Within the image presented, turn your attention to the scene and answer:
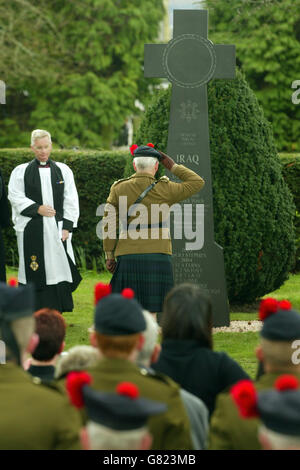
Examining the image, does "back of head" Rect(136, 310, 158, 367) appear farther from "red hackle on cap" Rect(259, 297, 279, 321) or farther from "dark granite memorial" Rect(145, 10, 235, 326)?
"dark granite memorial" Rect(145, 10, 235, 326)

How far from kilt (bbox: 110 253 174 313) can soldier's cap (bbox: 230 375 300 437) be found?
5216 millimetres

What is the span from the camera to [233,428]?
3330 mm

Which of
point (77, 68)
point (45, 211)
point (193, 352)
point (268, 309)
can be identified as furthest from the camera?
point (77, 68)

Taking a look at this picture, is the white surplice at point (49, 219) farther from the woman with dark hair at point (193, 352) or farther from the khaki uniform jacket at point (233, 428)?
the khaki uniform jacket at point (233, 428)

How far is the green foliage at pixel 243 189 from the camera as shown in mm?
9859

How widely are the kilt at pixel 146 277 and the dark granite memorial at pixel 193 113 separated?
116 cm

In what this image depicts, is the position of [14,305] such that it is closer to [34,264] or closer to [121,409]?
[121,409]

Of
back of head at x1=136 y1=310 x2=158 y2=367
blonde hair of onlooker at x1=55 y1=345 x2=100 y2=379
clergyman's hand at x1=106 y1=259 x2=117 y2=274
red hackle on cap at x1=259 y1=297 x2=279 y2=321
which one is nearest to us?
back of head at x1=136 y1=310 x2=158 y2=367

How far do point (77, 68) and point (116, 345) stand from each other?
82.4ft

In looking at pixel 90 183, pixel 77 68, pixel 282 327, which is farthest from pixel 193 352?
pixel 77 68

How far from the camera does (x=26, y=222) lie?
920 centimetres

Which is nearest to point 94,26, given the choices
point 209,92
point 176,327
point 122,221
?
point 209,92

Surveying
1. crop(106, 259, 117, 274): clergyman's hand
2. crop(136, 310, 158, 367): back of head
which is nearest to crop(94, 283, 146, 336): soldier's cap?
crop(136, 310, 158, 367): back of head

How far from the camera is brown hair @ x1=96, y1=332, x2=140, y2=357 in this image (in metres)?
3.42
